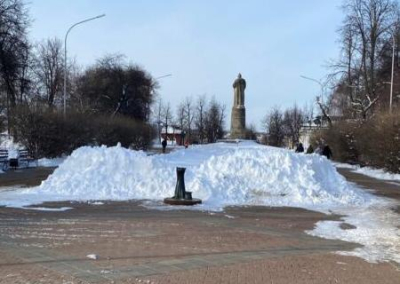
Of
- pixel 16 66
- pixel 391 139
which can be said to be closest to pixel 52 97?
pixel 16 66

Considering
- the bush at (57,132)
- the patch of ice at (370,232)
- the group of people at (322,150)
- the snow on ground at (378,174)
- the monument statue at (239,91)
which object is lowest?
the patch of ice at (370,232)

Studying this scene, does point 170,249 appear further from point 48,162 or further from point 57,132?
point 57,132

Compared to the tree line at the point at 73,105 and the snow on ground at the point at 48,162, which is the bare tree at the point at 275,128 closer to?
the tree line at the point at 73,105

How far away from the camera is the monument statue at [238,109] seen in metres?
67.9

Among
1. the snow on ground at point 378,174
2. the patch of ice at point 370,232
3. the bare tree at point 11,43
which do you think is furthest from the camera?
the bare tree at point 11,43

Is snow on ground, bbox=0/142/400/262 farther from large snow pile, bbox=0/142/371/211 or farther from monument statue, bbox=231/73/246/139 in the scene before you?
monument statue, bbox=231/73/246/139

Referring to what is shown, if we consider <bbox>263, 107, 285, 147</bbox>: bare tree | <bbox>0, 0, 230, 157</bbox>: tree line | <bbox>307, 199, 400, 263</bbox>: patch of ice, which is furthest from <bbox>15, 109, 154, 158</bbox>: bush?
<bbox>263, 107, 285, 147</bbox>: bare tree

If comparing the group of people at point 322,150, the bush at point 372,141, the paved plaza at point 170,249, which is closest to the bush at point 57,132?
the group of people at point 322,150

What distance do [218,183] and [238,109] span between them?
1995 inches

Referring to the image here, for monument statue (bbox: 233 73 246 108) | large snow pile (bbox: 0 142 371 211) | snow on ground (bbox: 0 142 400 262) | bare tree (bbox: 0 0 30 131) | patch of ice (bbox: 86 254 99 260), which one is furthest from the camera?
monument statue (bbox: 233 73 246 108)

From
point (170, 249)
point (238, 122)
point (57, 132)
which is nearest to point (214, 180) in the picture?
point (170, 249)

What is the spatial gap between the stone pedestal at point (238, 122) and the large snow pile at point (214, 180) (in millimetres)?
48045

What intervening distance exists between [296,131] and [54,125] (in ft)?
248

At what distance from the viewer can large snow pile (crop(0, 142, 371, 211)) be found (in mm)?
17031
